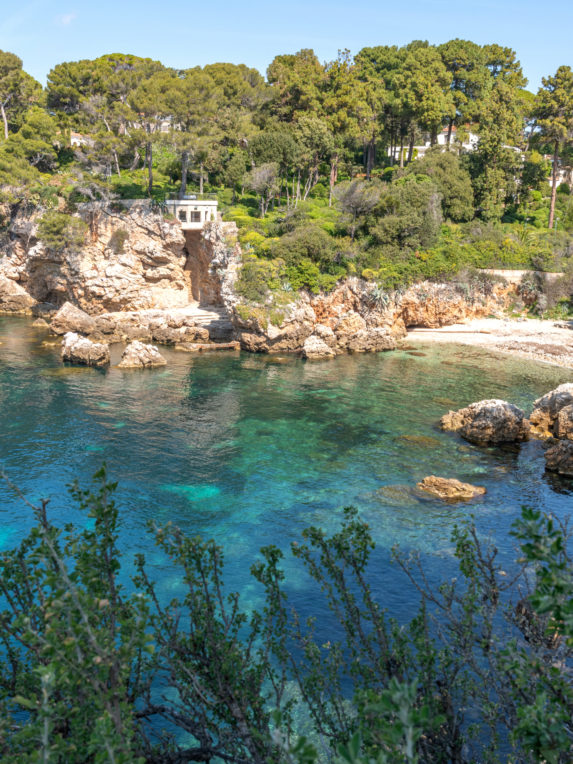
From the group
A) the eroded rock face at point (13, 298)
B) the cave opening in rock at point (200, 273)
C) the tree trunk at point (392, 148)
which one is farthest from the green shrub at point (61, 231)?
the tree trunk at point (392, 148)

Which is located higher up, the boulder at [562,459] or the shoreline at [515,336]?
the shoreline at [515,336]

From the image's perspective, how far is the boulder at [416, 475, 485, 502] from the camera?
25219 mm

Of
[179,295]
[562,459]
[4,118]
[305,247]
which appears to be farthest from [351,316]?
[4,118]

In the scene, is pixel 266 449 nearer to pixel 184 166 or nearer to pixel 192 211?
pixel 192 211

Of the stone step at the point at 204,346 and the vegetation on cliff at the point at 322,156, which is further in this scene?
the vegetation on cliff at the point at 322,156

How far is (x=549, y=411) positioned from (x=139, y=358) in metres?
30.6

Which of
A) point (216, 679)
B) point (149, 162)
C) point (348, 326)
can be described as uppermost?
point (149, 162)

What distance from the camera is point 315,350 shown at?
5050 cm

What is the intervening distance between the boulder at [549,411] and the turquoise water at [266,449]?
2274 mm

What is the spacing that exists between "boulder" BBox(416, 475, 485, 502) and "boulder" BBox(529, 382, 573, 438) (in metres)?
9.61

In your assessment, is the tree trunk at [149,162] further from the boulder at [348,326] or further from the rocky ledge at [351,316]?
the boulder at [348,326]

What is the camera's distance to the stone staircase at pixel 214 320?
56750mm

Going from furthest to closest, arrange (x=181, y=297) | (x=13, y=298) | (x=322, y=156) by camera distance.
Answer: (x=322, y=156) → (x=13, y=298) → (x=181, y=297)

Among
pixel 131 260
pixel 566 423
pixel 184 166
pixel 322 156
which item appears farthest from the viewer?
pixel 322 156
